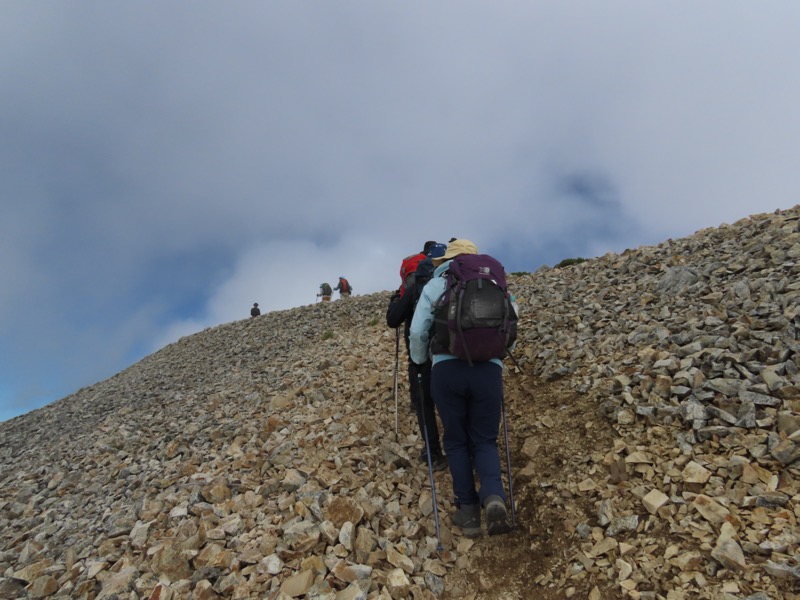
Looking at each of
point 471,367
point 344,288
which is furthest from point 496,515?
point 344,288

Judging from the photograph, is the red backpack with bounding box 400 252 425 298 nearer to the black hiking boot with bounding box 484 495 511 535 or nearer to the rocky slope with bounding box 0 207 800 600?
the rocky slope with bounding box 0 207 800 600

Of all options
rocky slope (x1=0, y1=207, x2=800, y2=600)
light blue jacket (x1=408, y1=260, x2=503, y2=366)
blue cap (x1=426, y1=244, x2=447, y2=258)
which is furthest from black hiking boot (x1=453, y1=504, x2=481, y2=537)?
blue cap (x1=426, y1=244, x2=447, y2=258)

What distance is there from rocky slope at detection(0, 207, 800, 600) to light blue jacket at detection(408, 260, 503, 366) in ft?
7.06

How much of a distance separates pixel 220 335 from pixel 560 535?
24.0 metres

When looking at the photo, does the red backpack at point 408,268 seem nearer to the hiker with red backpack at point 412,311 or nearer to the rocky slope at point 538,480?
the hiker with red backpack at point 412,311

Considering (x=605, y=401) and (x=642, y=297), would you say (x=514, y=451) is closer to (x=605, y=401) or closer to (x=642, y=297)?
(x=605, y=401)

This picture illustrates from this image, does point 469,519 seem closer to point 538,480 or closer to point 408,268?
point 538,480

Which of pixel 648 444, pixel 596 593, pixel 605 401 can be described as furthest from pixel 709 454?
pixel 596 593

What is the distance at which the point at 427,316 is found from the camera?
5941mm

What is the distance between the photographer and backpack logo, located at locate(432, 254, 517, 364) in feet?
17.4

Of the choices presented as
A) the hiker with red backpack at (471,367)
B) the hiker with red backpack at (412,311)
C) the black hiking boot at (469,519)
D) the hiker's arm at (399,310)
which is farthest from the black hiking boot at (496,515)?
the hiker's arm at (399,310)

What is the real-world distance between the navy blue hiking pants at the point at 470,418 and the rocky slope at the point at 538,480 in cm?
88

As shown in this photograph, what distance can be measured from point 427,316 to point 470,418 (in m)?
1.42

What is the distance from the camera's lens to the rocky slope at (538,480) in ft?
15.5
